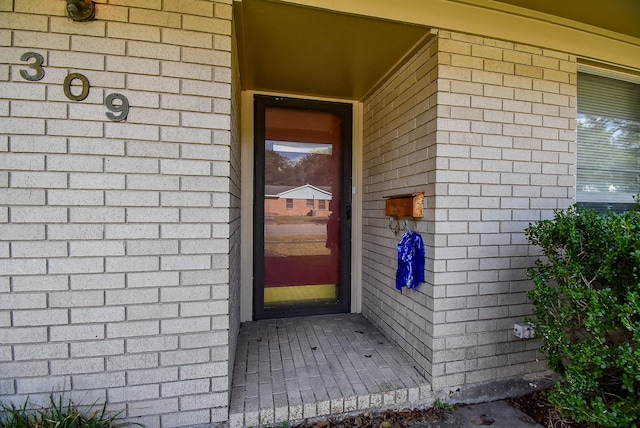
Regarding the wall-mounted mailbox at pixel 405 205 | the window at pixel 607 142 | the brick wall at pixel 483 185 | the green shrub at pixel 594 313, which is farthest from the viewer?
the window at pixel 607 142

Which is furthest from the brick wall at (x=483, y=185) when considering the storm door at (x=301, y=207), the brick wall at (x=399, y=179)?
the storm door at (x=301, y=207)

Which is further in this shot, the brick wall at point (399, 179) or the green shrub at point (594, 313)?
the brick wall at point (399, 179)

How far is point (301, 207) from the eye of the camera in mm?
3305

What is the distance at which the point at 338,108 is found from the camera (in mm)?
3375

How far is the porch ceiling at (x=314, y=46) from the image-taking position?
199cm

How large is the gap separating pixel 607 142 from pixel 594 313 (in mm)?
2161

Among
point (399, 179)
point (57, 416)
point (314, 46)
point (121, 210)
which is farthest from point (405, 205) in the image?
point (57, 416)

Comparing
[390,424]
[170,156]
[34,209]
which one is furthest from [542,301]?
[34,209]

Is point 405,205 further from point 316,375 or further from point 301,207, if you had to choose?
point 316,375

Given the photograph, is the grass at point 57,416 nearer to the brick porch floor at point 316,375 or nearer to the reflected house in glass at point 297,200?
the brick porch floor at point 316,375

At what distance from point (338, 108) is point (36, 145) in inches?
102

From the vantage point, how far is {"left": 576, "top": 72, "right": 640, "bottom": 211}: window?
106 inches

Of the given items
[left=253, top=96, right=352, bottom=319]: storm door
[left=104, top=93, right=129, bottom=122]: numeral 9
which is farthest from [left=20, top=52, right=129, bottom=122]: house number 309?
[left=253, top=96, right=352, bottom=319]: storm door

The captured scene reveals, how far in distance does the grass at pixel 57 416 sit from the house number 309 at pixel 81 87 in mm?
1579
